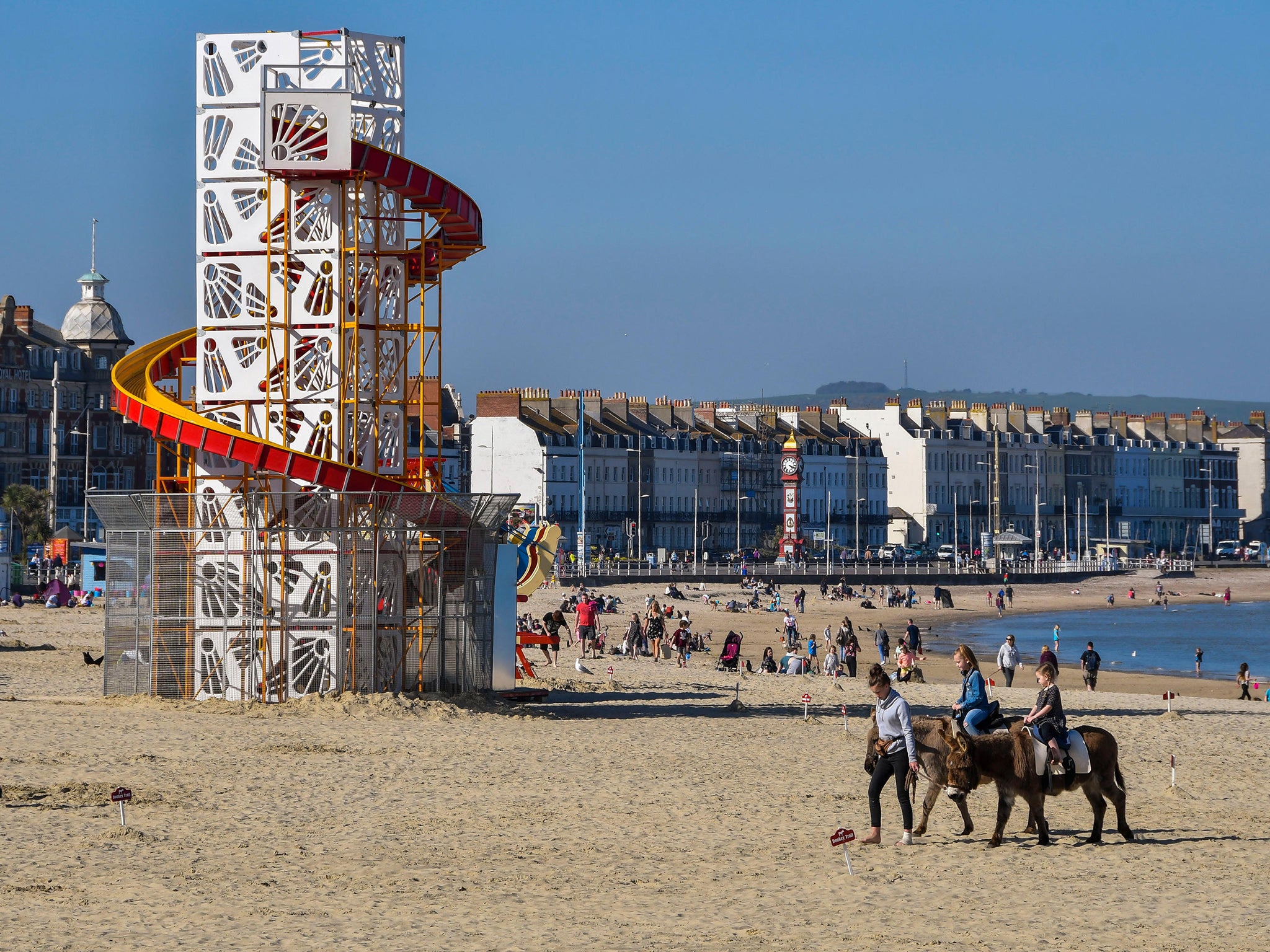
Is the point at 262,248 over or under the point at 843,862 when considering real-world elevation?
over

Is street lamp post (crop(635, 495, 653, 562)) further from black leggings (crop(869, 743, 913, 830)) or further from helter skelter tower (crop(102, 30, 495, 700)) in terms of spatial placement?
black leggings (crop(869, 743, 913, 830))

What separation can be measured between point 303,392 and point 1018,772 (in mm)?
12988

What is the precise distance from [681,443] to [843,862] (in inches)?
3927

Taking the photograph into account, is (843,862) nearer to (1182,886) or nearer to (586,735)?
(1182,886)

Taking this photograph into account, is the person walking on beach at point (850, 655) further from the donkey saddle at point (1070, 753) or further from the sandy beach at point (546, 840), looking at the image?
the donkey saddle at point (1070, 753)

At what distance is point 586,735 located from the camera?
69.2ft

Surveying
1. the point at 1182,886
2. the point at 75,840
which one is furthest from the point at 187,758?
the point at 1182,886

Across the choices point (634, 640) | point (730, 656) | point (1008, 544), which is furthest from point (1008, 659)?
point (1008, 544)

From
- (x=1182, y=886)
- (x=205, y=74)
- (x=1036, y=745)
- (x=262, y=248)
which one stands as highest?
(x=205, y=74)

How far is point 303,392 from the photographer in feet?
78.0

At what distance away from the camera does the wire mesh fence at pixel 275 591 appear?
22547mm

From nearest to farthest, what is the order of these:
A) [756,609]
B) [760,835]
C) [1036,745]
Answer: [1036,745], [760,835], [756,609]

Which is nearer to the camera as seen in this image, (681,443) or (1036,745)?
(1036,745)

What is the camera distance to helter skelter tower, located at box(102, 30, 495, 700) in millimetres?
22562
